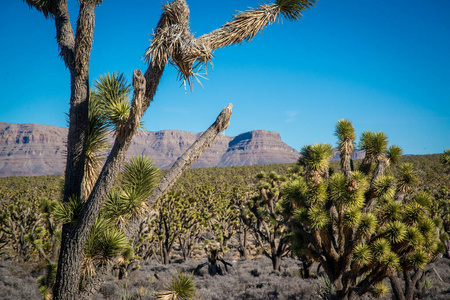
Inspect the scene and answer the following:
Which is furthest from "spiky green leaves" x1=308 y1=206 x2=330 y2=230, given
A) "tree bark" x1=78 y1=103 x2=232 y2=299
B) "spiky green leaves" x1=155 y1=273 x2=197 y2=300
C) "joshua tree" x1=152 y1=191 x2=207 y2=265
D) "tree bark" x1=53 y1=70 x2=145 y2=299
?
"joshua tree" x1=152 y1=191 x2=207 y2=265

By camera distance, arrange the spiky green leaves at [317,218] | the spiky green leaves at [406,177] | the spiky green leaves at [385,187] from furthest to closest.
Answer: the spiky green leaves at [406,177] → the spiky green leaves at [385,187] → the spiky green leaves at [317,218]

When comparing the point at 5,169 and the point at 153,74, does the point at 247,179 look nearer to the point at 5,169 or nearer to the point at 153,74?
the point at 153,74

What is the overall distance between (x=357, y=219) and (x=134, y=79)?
17.0 feet

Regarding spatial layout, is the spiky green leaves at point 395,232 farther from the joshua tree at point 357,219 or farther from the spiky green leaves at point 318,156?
the spiky green leaves at point 318,156

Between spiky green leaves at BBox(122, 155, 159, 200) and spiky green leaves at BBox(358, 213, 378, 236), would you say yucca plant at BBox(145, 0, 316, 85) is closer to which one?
spiky green leaves at BBox(122, 155, 159, 200)

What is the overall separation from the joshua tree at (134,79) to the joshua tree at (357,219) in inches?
140

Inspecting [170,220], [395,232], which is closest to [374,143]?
[395,232]

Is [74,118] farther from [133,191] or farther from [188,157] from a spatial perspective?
[188,157]

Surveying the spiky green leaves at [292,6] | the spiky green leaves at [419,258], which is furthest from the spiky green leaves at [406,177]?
the spiky green leaves at [292,6]

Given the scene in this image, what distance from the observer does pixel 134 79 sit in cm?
281

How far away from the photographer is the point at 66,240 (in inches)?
130

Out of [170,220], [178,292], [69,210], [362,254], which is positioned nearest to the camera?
[69,210]

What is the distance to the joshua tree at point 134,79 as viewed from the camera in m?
3.11

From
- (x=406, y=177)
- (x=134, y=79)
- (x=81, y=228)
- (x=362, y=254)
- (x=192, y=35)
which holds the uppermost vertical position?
(x=192, y=35)
